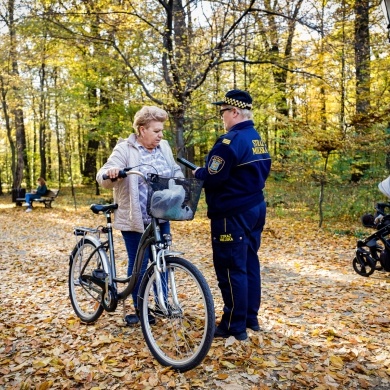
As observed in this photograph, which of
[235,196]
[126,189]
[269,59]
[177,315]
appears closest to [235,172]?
[235,196]

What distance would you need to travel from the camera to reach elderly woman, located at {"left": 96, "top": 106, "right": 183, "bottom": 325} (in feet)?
11.1

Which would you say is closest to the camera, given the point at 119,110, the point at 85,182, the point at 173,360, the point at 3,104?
the point at 173,360

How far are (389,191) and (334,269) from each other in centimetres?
210

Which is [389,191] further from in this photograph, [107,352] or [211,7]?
[211,7]

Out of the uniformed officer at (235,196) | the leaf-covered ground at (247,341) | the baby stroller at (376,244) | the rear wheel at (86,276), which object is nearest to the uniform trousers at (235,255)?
the uniformed officer at (235,196)

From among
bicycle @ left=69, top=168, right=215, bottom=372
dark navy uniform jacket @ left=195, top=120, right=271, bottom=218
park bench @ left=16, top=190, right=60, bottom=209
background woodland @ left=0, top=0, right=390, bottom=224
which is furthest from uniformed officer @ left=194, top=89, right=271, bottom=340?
park bench @ left=16, top=190, right=60, bottom=209

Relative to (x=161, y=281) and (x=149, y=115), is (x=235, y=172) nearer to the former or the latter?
(x=149, y=115)

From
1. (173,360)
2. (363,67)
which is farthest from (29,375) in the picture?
(363,67)

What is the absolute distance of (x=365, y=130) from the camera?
Result: 9227 millimetres

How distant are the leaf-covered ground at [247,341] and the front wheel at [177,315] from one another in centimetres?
14

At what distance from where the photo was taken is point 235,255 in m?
3.16

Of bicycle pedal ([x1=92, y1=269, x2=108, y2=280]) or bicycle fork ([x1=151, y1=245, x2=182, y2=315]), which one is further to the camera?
bicycle pedal ([x1=92, y1=269, x2=108, y2=280])

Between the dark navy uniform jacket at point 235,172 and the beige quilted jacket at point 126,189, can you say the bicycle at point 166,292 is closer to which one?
the beige quilted jacket at point 126,189

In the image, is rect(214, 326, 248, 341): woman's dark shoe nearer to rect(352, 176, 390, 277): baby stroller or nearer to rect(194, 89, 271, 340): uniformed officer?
rect(194, 89, 271, 340): uniformed officer
